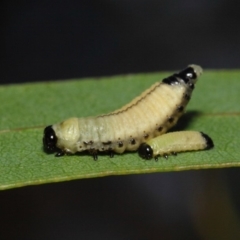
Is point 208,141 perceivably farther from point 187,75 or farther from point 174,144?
point 187,75

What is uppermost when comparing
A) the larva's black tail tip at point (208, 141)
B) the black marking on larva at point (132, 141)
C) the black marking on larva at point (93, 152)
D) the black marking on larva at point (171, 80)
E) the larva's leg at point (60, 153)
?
the black marking on larva at point (171, 80)

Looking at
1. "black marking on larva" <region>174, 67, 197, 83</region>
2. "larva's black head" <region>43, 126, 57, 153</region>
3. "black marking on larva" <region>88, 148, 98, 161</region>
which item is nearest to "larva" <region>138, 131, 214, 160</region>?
"black marking on larva" <region>88, 148, 98, 161</region>

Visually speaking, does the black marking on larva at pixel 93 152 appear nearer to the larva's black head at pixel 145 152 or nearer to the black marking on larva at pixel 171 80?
the larva's black head at pixel 145 152

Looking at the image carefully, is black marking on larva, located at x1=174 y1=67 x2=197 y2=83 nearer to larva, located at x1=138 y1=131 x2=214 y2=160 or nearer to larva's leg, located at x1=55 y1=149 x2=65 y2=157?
larva, located at x1=138 y1=131 x2=214 y2=160

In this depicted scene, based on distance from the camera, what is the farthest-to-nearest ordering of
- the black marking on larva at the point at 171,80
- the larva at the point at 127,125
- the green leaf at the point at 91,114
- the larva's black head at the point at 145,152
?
the black marking on larva at the point at 171,80 → the larva at the point at 127,125 → the larva's black head at the point at 145,152 → the green leaf at the point at 91,114

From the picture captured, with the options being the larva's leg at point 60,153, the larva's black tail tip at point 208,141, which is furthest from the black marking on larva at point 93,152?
the larva's black tail tip at point 208,141

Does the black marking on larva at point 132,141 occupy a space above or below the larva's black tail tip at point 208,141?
below

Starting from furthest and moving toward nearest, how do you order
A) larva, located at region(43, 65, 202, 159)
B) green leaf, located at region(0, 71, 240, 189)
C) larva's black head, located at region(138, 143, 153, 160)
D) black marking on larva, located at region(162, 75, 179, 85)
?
1. black marking on larva, located at region(162, 75, 179, 85)
2. larva, located at region(43, 65, 202, 159)
3. larva's black head, located at region(138, 143, 153, 160)
4. green leaf, located at region(0, 71, 240, 189)
